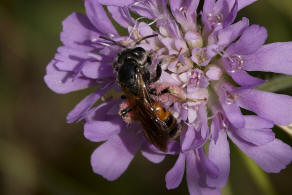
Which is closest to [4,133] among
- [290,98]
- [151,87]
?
[151,87]

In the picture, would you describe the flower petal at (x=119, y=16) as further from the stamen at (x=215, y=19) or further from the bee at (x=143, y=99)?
the stamen at (x=215, y=19)

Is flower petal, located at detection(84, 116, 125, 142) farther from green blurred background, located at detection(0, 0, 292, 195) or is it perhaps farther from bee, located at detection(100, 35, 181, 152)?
green blurred background, located at detection(0, 0, 292, 195)

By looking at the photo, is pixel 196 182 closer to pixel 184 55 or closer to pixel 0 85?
pixel 184 55

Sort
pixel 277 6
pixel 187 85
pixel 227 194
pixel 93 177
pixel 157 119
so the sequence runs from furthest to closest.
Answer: pixel 93 177
pixel 277 6
pixel 227 194
pixel 187 85
pixel 157 119

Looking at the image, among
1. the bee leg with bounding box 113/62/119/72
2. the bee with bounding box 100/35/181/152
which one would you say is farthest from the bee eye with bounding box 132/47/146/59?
the bee leg with bounding box 113/62/119/72

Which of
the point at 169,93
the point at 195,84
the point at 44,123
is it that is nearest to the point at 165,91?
the point at 169,93

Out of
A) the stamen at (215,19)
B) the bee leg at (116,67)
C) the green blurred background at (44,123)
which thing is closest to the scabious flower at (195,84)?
the stamen at (215,19)
